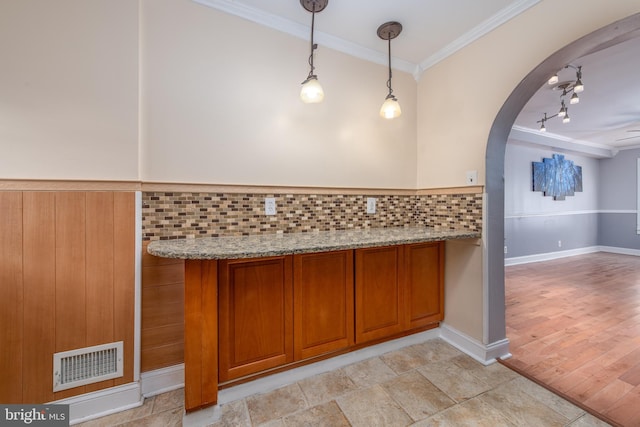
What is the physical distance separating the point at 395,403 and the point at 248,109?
2.02m

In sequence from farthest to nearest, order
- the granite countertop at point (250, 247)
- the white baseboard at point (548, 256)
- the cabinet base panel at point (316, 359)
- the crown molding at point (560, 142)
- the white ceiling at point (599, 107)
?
the white baseboard at point (548, 256) < the crown molding at point (560, 142) < the white ceiling at point (599, 107) < the cabinet base panel at point (316, 359) < the granite countertop at point (250, 247)

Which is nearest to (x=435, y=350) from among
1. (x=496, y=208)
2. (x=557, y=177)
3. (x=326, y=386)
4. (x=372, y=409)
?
(x=372, y=409)

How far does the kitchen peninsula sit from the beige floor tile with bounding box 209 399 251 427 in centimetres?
13

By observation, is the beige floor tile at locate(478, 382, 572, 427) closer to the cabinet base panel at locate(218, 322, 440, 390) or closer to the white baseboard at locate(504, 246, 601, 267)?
the cabinet base panel at locate(218, 322, 440, 390)

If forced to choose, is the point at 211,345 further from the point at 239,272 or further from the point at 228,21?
the point at 228,21

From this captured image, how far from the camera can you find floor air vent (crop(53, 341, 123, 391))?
4.30ft

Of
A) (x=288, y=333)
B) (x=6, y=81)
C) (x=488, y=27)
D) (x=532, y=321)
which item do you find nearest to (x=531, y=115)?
(x=488, y=27)

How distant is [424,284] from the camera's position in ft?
6.64

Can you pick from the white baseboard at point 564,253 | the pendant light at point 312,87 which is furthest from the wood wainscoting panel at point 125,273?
the white baseboard at point 564,253

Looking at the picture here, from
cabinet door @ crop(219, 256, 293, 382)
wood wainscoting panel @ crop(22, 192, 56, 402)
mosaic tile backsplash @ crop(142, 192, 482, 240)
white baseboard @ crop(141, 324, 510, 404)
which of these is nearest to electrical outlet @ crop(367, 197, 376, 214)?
mosaic tile backsplash @ crop(142, 192, 482, 240)

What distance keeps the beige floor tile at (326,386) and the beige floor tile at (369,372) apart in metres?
0.05

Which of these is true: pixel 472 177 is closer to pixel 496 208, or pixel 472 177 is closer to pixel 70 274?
pixel 496 208

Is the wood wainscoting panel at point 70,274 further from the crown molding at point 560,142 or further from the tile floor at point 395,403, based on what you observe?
the crown molding at point 560,142

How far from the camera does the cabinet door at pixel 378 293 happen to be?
5.74 feet
